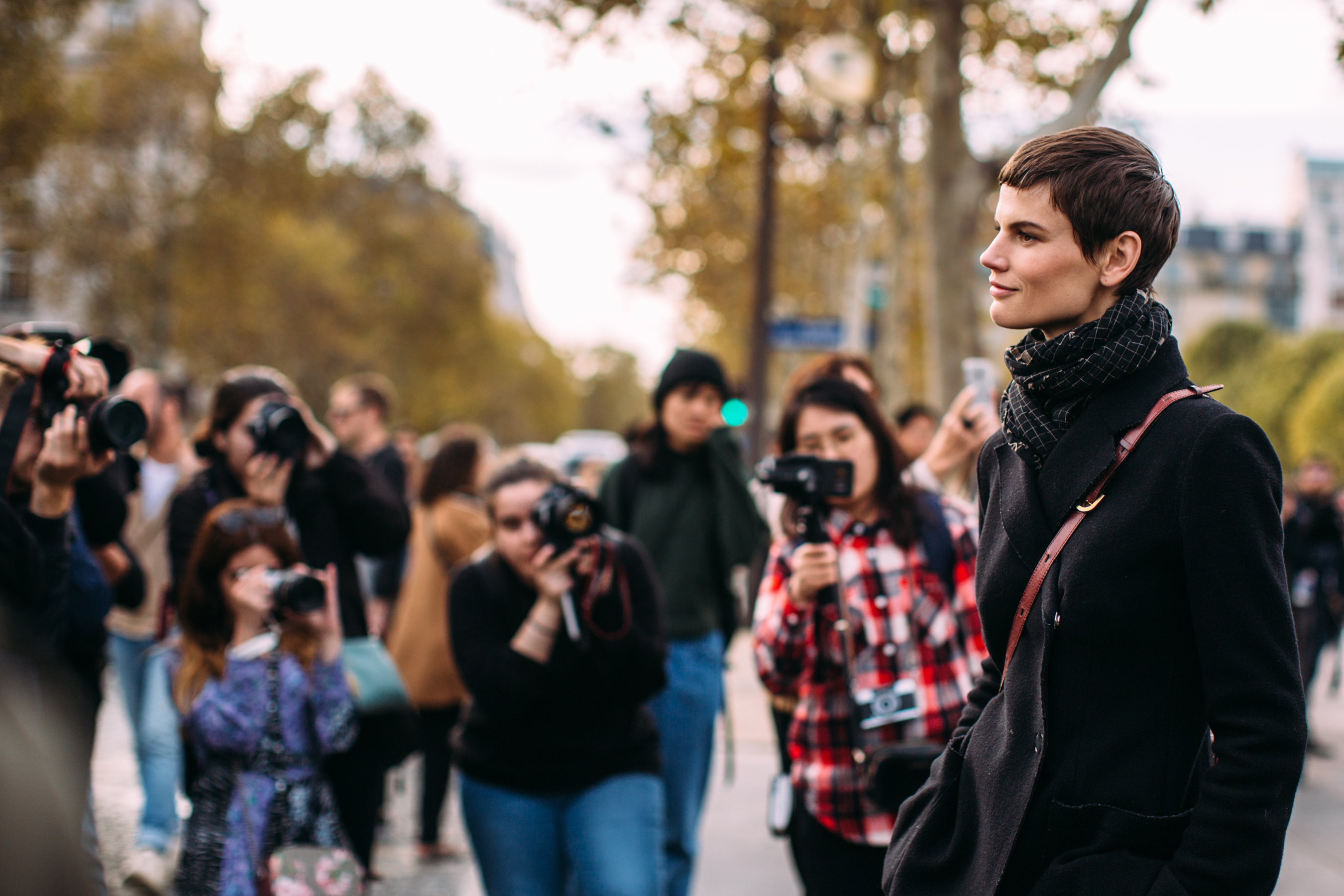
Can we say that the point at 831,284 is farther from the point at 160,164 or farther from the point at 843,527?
the point at 843,527

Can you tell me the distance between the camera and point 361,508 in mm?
4172

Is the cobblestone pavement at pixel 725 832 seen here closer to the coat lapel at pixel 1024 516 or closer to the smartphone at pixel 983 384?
the smartphone at pixel 983 384

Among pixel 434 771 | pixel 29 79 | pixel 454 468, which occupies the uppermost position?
pixel 29 79

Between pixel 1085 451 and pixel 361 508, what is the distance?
296cm

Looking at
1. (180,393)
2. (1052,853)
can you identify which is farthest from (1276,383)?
(1052,853)

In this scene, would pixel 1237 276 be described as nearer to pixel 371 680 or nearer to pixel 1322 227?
pixel 1322 227

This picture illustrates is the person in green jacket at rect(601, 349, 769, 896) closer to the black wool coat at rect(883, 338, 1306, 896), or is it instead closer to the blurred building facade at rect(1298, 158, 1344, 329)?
the black wool coat at rect(883, 338, 1306, 896)

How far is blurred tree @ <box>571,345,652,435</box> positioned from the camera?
118188 mm

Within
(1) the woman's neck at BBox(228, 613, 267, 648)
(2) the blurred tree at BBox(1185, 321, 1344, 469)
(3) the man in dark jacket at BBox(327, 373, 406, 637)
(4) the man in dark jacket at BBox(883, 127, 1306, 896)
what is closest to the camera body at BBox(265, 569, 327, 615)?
(1) the woman's neck at BBox(228, 613, 267, 648)

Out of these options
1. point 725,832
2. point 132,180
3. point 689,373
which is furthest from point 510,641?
point 132,180

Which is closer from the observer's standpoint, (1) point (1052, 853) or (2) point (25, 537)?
(1) point (1052, 853)

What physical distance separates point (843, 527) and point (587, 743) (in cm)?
94

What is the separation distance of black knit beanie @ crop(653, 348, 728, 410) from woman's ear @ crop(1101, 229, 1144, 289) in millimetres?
3373

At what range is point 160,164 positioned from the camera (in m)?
24.9
